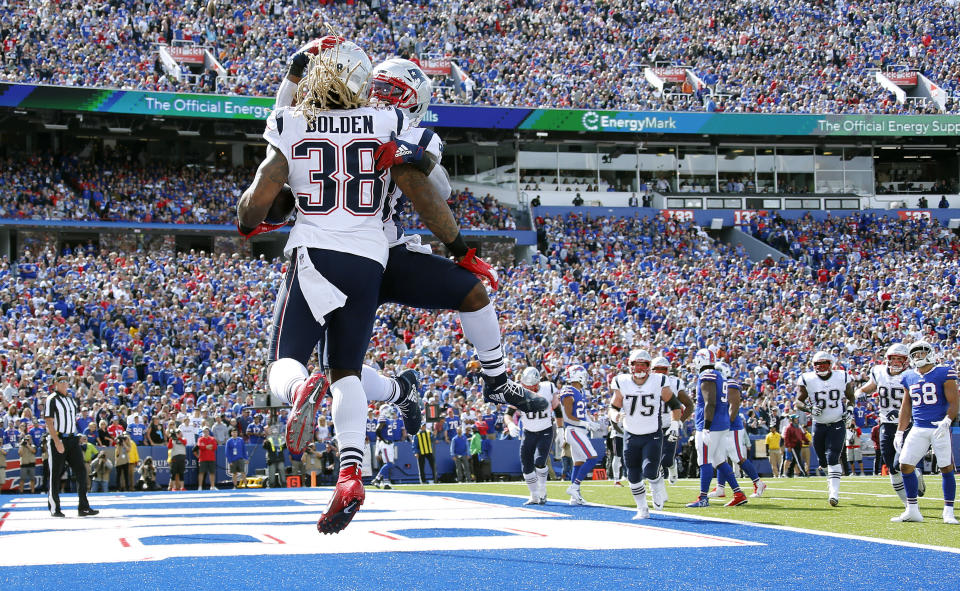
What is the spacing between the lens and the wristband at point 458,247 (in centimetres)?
506

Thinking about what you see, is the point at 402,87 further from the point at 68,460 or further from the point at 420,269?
the point at 68,460

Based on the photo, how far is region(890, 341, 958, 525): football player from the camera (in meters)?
10.1

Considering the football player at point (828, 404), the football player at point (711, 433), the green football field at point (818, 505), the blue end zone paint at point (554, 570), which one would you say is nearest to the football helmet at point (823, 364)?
the football player at point (828, 404)

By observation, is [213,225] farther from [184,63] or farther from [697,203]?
[697,203]

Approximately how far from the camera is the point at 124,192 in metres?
31.8

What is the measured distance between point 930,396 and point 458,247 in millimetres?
6917

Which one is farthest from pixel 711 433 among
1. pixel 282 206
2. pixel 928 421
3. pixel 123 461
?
pixel 123 461

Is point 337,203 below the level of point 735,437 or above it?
above

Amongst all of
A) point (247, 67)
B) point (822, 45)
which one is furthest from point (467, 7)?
point (822, 45)

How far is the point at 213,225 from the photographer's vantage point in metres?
31.4

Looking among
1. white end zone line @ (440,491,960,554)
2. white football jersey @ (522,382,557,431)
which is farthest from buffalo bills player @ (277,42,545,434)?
white football jersey @ (522,382,557,431)

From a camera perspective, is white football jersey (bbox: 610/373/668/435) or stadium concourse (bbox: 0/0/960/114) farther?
stadium concourse (bbox: 0/0/960/114)

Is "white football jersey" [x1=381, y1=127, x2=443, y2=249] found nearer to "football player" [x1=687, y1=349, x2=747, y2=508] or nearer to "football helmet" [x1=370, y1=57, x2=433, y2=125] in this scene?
"football helmet" [x1=370, y1=57, x2=433, y2=125]

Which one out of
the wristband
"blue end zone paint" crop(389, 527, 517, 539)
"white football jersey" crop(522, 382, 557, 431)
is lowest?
"blue end zone paint" crop(389, 527, 517, 539)
